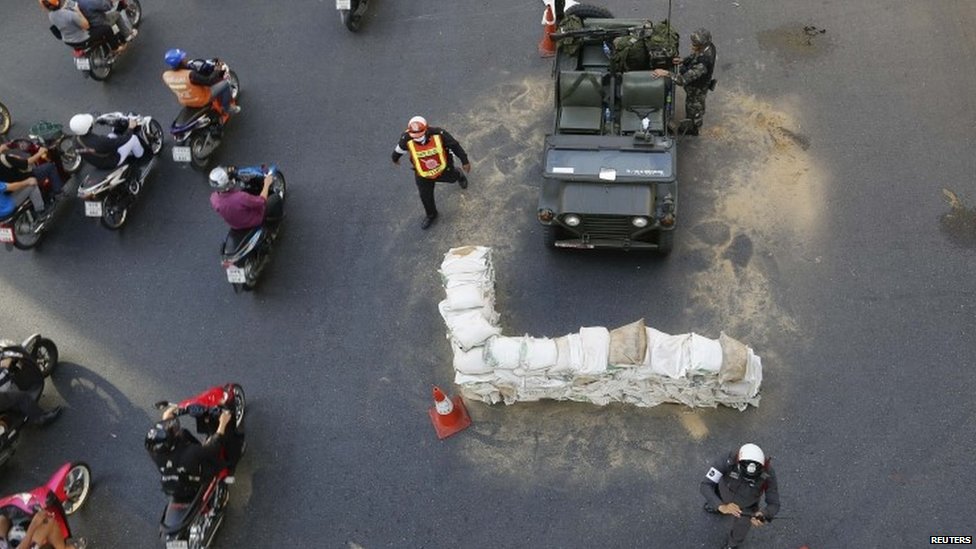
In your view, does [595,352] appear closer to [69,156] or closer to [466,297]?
[466,297]

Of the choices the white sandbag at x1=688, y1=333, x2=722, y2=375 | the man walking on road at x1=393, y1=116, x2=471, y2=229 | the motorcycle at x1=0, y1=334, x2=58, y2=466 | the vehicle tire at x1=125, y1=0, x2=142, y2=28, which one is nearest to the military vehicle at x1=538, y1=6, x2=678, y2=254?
the man walking on road at x1=393, y1=116, x2=471, y2=229

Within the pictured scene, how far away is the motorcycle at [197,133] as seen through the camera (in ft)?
35.7

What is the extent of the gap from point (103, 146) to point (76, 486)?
4517 millimetres

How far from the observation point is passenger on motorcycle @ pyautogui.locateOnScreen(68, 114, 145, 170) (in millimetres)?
10469

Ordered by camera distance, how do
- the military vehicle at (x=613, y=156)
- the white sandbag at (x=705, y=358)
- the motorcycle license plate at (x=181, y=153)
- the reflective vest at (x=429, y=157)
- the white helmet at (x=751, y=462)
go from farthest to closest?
1. the motorcycle license plate at (x=181, y=153)
2. the reflective vest at (x=429, y=157)
3. the military vehicle at (x=613, y=156)
4. the white sandbag at (x=705, y=358)
5. the white helmet at (x=751, y=462)

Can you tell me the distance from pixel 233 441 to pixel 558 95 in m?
5.65

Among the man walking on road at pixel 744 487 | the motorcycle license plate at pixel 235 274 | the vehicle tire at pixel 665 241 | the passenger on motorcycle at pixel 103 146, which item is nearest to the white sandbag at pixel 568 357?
the man walking on road at pixel 744 487

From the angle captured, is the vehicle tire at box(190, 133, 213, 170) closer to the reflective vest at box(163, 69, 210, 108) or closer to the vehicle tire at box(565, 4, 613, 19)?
the reflective vest at box(163, 69, 210, 108)

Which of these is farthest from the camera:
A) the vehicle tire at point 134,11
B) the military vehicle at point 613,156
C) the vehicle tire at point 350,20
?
the vehicle tire at point 134,11

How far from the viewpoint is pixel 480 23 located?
41.6ft

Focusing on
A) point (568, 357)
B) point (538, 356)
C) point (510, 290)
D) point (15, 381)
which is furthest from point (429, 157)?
point (15, 381)

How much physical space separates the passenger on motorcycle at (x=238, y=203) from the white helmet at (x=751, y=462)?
6186 mm

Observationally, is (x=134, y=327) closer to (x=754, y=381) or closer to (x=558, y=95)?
(x=558, y=95)

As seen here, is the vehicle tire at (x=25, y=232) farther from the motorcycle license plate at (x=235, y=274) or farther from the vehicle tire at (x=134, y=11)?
the vehicle tire at (x=134, y=11)
